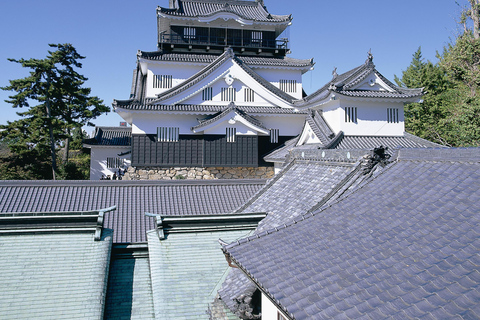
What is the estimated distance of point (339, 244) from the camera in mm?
4406

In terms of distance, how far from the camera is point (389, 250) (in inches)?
152

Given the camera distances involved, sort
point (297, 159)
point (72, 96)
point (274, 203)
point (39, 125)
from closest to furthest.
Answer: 1. point (274, 203)
2. point (297, 159)
3. point (39, 125)
4. point (72, 96)

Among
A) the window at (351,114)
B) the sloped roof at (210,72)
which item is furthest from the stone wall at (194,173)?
the window at (351,114)

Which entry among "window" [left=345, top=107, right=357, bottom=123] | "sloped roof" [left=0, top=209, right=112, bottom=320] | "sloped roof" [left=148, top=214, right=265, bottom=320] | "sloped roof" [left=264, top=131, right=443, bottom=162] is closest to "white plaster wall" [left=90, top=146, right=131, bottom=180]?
"sloped roof" [left=264, top=131, right=443, bottom=162]

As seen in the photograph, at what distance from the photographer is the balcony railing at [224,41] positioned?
23203 millimetres

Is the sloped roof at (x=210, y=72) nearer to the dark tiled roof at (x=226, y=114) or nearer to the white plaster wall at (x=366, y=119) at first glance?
the dark tiled roof at (x=226, y=114)

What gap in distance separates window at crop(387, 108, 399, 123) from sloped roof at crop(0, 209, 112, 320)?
14.1 meters

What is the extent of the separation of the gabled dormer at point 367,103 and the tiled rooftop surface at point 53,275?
39.7 feet

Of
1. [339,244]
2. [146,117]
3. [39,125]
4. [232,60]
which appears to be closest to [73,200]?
[146,117]

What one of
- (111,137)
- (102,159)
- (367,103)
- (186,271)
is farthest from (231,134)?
(186,271)

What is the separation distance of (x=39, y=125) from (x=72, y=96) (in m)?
4.66

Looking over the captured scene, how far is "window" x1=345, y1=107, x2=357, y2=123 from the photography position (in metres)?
16.3

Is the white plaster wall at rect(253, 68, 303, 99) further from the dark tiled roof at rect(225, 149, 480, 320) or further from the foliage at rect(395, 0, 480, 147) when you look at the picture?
the dark tiled roof at rect(225, 149, 480, 320)

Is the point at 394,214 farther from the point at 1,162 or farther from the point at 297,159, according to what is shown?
the point at 1,162
